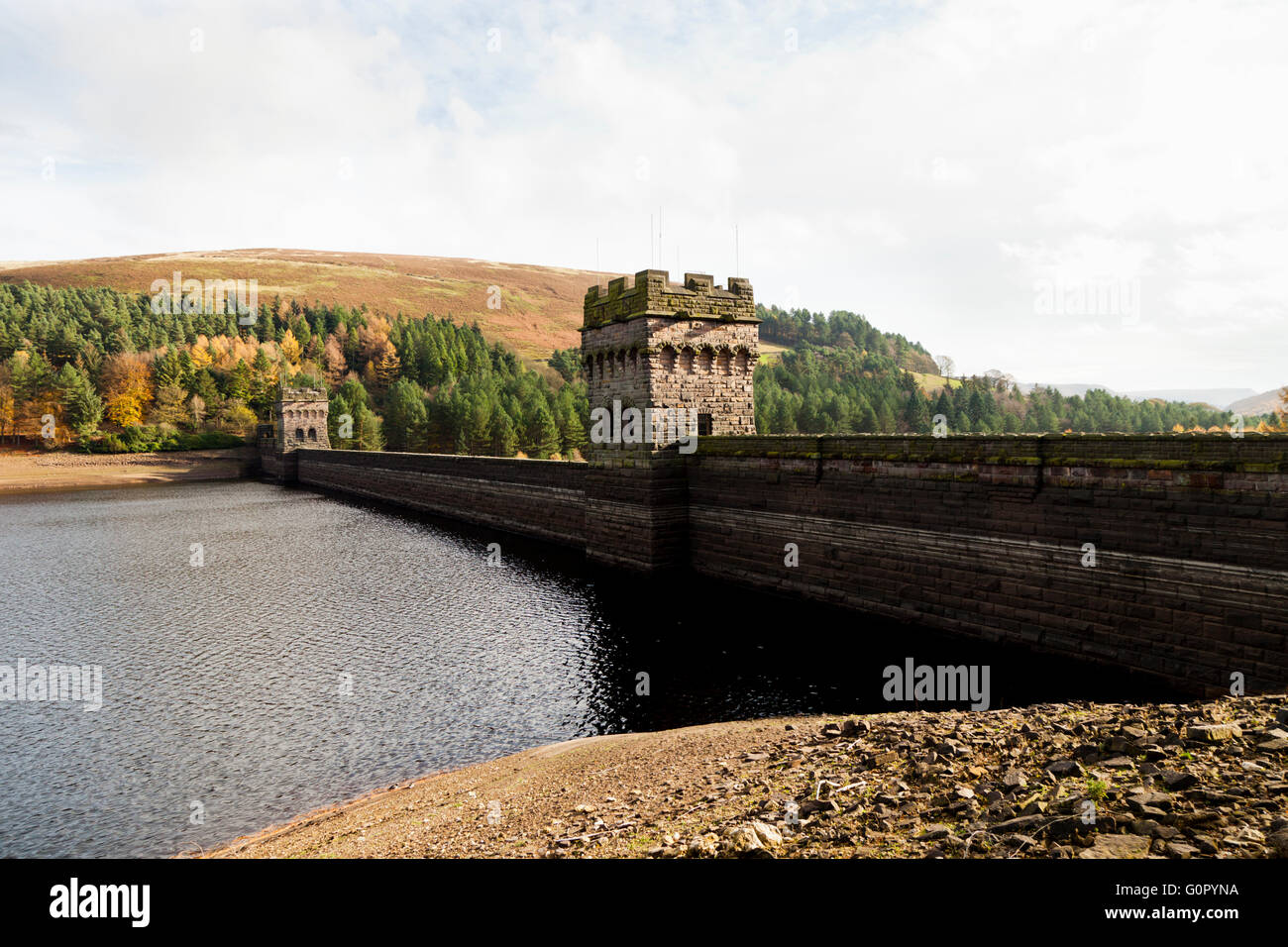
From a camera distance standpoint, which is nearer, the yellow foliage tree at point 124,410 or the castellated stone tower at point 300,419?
the castellated stone tower at point 300,419

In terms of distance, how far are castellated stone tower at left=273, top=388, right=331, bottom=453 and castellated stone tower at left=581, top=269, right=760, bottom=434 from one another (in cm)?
7365

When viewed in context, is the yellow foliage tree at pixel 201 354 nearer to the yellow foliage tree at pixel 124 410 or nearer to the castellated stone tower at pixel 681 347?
the yellow foliage tree at pixel 124 410

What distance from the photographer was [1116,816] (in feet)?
23.8

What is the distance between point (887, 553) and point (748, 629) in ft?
16.3

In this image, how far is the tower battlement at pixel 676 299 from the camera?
3016 cm

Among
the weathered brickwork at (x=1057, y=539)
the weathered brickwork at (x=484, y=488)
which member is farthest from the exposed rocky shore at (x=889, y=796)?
the weathered brickwork at (x=484, y=488)

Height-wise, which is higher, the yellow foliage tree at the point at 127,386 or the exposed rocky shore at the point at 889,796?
the yellow foliage tree at the point at 127,386

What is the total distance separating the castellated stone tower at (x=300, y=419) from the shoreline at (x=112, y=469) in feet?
34.7

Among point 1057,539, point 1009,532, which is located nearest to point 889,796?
point 1057,539

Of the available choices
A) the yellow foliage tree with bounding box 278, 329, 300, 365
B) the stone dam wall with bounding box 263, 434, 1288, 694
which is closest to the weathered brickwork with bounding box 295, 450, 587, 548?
the stone dam wall with bounding box 263, 434, 1288, 694

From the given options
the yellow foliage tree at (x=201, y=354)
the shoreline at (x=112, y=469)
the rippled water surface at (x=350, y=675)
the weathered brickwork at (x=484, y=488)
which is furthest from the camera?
the yellow foliage tree at (x=201, y=354)

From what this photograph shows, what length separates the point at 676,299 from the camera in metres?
30.5

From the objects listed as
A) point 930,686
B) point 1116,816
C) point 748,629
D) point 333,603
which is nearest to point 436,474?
point 333,603
